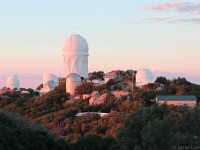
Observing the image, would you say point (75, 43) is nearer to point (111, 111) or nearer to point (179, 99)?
point (179, 99)

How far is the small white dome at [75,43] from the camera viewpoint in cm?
6981

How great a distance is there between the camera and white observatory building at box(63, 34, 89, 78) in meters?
70.0

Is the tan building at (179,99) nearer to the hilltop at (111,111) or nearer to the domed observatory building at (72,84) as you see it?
the hilltop at (111,111)

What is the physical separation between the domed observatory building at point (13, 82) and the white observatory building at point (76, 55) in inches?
466

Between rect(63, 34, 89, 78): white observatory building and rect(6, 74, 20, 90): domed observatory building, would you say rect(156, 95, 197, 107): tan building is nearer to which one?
rect(63, 34, 89, 78): white observatory building

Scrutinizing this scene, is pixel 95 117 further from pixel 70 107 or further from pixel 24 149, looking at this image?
pixel 24 149

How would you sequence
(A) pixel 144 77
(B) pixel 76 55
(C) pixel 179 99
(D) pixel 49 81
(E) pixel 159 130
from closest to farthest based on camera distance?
(E) pixel 159 130
(C) pixel 179 99
(A) pixel 144 77
(B) pixel 76 55
(D) pixel 49 81

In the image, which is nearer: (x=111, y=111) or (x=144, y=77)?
(x=111, y=111)

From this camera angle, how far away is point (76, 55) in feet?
233

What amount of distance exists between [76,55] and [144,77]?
412 inches

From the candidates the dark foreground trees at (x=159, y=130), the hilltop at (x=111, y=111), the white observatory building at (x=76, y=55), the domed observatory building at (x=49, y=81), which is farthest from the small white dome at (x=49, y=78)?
the dark foreground trees at (x=159, y=130)


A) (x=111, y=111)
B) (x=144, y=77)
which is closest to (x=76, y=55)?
(x=144, y=77)

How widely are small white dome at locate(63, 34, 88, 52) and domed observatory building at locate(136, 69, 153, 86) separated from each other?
335 inches

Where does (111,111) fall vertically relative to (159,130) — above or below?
below
